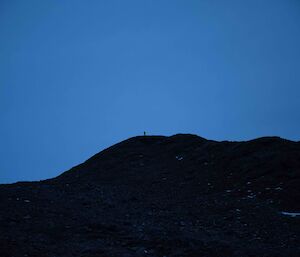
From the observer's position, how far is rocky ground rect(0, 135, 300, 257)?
1270 centimetres

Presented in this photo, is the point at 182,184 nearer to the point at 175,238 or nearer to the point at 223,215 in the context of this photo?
the point at 223,215

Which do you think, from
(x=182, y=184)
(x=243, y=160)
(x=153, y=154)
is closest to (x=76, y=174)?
(x=153, y=154)

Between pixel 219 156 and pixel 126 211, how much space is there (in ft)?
45.5

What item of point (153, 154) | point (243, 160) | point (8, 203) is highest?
point (153, 154)

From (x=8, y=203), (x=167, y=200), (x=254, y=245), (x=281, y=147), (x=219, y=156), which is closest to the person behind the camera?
(x=254, y=245)

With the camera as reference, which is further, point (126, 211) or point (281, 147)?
point (281, 147)

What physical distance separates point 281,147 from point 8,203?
20.4 m

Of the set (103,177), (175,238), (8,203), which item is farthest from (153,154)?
(175,238)

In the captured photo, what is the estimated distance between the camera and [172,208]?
20.1 m

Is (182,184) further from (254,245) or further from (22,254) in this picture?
(22,254)

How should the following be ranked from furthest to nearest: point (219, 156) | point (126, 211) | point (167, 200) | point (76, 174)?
1. point (76, 174)
2. point (219, 156)
3. point (167, 200)
4. point (126, 211)

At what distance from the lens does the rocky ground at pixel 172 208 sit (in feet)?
41.7

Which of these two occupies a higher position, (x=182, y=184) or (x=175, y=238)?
(x=182, y=184)

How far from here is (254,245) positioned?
44.1ft
